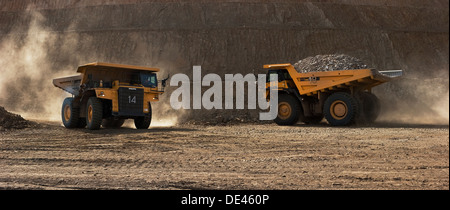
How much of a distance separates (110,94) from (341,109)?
8.38 m

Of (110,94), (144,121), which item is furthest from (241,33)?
(110,94)

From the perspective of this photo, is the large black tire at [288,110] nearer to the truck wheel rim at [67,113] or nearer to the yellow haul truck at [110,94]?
the yellow haul truck at [110,94]

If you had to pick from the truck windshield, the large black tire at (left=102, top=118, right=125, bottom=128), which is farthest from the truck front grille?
the large black tire at (left=102, top=118, right=125, bottom=128)

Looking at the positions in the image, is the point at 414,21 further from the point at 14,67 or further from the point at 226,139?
the point at 14,67

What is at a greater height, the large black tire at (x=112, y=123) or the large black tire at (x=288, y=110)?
the large black tire at (x=288, y=110)

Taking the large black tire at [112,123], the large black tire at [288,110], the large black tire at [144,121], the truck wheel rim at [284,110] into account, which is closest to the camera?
the large black tire at [144,121]

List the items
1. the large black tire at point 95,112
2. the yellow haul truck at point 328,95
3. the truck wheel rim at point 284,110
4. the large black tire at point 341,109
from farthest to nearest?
the truck wheel rim at point 284,110 < the yellow haul truck at point 328,95 < the large black tire at point 341,109 < the large black tire at point 95,112

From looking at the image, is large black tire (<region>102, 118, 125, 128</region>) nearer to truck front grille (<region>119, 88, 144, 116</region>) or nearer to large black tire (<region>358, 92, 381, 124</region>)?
truck front grille (<region>119, 88, 144, 116</region>)

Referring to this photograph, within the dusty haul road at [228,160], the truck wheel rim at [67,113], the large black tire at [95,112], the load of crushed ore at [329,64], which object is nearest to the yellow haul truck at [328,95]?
the load of crushed ore at [329,64]

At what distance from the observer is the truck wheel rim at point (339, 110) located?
17.9m

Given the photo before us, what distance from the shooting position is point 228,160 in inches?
416

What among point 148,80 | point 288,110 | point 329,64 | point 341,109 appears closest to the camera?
point 148,80

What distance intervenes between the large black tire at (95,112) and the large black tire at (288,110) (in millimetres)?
7017

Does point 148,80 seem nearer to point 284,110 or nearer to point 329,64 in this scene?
point 284,110
